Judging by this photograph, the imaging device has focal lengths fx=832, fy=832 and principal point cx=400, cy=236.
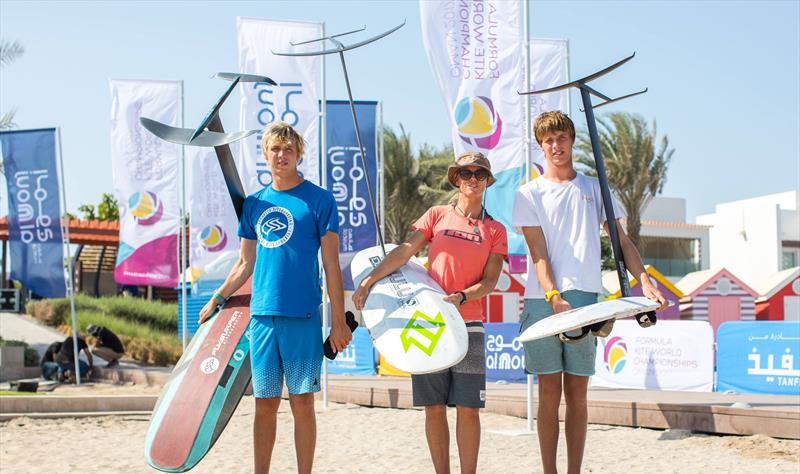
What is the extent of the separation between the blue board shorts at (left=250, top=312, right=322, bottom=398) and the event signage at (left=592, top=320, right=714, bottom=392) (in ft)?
24.1

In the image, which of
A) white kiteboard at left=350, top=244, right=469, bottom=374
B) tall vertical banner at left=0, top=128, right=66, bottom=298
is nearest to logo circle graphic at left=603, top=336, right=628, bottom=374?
white kiteboard at left=350, top=244, right=469, bottom=374

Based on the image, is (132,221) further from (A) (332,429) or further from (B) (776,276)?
(B) (776,276)

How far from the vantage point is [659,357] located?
11.1m

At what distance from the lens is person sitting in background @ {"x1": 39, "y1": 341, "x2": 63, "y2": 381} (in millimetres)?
14727

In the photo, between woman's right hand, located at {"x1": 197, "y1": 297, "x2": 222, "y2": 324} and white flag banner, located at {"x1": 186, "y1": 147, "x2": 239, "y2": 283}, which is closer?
woman's right hand, located at {"x1": 197, "y1": 297, "x2": 222, "y2": 324}

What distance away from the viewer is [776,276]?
26453 millimetres

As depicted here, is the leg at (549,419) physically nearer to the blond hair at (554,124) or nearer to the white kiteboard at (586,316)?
the white kiteboard at (586,316)

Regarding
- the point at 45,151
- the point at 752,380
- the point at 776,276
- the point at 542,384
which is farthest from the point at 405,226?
the point at 542,384

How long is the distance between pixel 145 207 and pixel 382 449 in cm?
1161

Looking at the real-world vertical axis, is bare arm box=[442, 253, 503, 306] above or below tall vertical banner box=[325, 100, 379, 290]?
below

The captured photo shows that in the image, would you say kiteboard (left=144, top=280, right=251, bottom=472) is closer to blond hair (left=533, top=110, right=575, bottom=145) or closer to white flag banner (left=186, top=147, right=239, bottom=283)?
blond hair (left=533, top=110, right=575, bottom=145)

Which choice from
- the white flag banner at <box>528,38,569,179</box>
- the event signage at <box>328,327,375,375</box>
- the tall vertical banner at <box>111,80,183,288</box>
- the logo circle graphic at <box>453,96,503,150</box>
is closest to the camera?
the logo circle graphic at <box>453,96,503,150</box>

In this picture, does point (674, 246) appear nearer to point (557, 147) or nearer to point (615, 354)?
point (615, 354)

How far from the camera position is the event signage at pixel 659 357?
35.2ft
